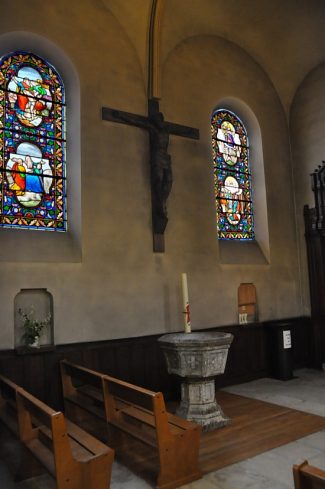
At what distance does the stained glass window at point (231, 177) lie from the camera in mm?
7426

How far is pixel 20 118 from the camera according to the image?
570 centimetres

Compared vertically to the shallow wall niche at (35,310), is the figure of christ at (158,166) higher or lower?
higher

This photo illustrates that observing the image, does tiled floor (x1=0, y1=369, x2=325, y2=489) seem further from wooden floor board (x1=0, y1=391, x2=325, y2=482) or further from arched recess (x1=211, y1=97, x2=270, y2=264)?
arched recess (x1=211, y1=97, x2=270, y2=264)

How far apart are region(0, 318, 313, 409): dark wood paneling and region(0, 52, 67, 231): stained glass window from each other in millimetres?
1648

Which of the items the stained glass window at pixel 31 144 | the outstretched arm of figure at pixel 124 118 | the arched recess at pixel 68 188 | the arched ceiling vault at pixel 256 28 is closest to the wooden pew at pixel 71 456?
the arched recess at pixel 68 188

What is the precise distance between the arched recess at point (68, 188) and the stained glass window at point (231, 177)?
2606 mm

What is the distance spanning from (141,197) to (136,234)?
56 cm

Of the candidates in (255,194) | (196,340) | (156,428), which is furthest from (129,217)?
(156,428)

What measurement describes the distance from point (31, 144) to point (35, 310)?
7.19ft

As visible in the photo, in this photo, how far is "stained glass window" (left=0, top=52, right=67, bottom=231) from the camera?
547 centimetres

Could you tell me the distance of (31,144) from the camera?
5715 millimetres

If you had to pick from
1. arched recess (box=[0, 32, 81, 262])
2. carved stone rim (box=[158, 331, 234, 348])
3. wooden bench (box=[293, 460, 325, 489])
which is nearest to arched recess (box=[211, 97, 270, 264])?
arched recess (box=[0, 32, 81, 262])

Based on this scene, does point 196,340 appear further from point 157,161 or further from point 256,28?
point 256,28

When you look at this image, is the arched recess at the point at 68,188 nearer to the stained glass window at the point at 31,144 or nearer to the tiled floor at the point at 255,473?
the stained glass window at the point at 31,144
